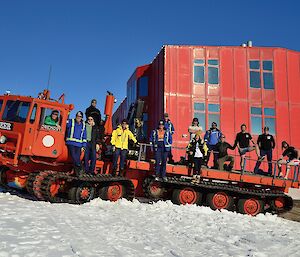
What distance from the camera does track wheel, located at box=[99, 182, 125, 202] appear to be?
31.6ft

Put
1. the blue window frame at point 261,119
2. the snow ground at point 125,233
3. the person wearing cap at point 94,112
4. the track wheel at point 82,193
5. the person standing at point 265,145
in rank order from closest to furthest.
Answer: the snow ground at point 125,233
the track wheel at point 82,193
the person wearing cap at point 94,112
the person standing at point 265,145
the blue window frame at point 261,119

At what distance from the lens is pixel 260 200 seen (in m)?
10.4

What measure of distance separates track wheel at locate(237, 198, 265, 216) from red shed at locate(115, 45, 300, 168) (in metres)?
8.61

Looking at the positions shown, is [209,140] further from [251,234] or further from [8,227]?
[8,227]

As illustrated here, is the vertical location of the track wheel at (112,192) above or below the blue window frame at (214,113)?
below

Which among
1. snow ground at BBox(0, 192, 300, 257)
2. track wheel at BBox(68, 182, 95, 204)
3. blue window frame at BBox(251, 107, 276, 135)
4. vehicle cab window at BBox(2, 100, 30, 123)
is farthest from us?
blue window frame at BBox(251, 107, 276, 135)

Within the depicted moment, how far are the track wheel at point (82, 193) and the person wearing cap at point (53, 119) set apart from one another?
1.98m

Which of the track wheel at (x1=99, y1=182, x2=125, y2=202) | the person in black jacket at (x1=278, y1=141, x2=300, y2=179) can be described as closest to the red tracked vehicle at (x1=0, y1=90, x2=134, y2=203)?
the track wheel at (x1=99, y1=182, x2=125, y2=202)

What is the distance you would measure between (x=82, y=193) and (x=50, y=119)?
8.06 feet

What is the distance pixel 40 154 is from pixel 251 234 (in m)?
6.17

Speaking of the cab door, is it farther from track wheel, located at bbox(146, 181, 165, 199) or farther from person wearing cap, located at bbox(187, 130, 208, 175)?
person wearing cap, located at bbox(187, 130, 208, 175)

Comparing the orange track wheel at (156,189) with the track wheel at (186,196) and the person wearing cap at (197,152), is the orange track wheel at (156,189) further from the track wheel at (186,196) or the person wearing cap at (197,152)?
the person wearing cap at (197,152)

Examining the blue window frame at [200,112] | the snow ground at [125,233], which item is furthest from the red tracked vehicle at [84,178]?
the blue window frame at [200,112]

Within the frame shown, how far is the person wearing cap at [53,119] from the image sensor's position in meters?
9.12
